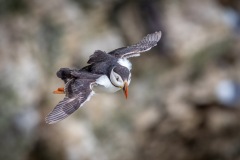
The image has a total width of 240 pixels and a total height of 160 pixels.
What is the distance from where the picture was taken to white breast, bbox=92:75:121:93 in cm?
563

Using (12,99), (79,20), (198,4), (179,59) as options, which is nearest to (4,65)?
(12,99)

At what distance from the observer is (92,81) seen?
19.2 ft

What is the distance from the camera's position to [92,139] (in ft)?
47.6

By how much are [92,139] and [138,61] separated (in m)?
2.61

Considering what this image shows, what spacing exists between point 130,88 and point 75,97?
9.68 m

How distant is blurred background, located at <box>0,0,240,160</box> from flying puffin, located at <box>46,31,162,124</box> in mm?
7999

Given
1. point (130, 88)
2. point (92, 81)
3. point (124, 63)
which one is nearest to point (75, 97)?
point (92, 81)

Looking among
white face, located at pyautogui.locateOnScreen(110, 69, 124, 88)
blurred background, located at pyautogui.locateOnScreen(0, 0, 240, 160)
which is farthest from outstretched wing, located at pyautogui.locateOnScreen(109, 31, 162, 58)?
blurred background, located at pyautogui.locateOnScreen(0, 0, 240, 160)

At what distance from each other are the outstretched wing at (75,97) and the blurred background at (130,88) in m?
8.26

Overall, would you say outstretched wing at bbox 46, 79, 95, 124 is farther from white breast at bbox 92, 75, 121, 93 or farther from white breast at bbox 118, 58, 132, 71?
white breast at bbox 118, 58, 132, 71

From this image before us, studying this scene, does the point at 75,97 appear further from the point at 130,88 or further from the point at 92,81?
the point at 130,88

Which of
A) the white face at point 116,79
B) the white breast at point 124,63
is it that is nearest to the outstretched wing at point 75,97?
the white face at point 116,79

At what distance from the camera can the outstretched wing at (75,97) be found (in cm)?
562

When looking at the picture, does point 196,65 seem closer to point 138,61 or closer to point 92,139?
point 138,61
